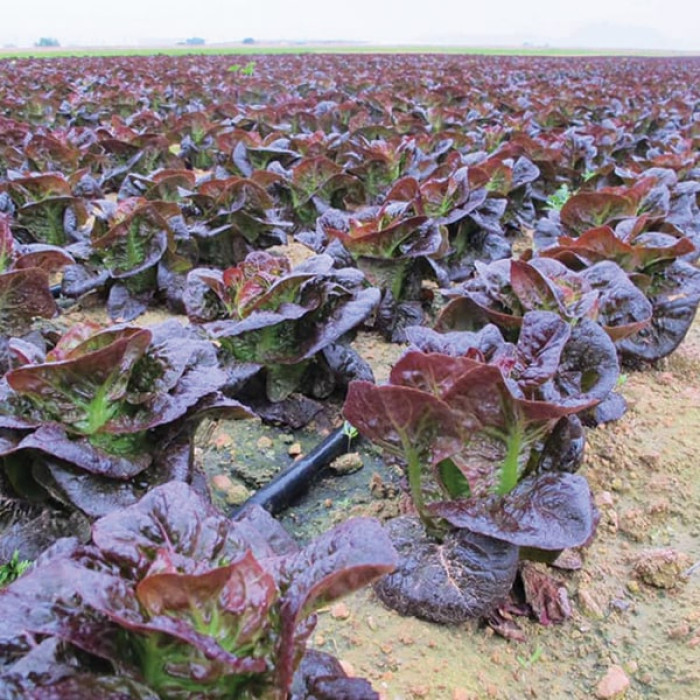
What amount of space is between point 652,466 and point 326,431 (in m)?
1.29

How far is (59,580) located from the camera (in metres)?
1.25

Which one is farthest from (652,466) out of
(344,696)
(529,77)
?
(529,77)

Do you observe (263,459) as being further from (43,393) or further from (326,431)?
(43,393)

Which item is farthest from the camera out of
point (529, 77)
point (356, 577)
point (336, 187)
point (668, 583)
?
point (529, 77)

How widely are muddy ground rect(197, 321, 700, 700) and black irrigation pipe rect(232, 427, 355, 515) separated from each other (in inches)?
2.4

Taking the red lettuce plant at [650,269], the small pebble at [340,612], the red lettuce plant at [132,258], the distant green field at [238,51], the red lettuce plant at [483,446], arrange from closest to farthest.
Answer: the red lettuce plant at [483,446], the small pebble at [340,612], the red lettuce plant at [650,269], the red lettuce plant at [132,258], the distant green field at [238,51]

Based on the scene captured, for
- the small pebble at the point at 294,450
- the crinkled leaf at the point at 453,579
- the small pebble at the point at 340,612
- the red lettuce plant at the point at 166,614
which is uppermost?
the red lettuce plant at the point at 166,614

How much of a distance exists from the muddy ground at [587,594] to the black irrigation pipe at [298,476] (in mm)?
60

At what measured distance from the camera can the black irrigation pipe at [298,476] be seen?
260 cm

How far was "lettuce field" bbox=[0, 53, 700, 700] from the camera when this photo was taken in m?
1.26

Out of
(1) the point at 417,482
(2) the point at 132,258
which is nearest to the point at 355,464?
(1) the point at 417,482

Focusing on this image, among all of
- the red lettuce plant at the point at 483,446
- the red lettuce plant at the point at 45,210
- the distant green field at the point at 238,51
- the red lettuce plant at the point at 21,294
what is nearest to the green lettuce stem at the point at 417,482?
the red lettuce plant at the point at 483,446

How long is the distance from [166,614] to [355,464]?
172cm

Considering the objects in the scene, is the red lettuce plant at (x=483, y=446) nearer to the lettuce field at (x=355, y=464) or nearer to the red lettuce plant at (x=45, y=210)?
the lettuce field at (x=355, y=464)
